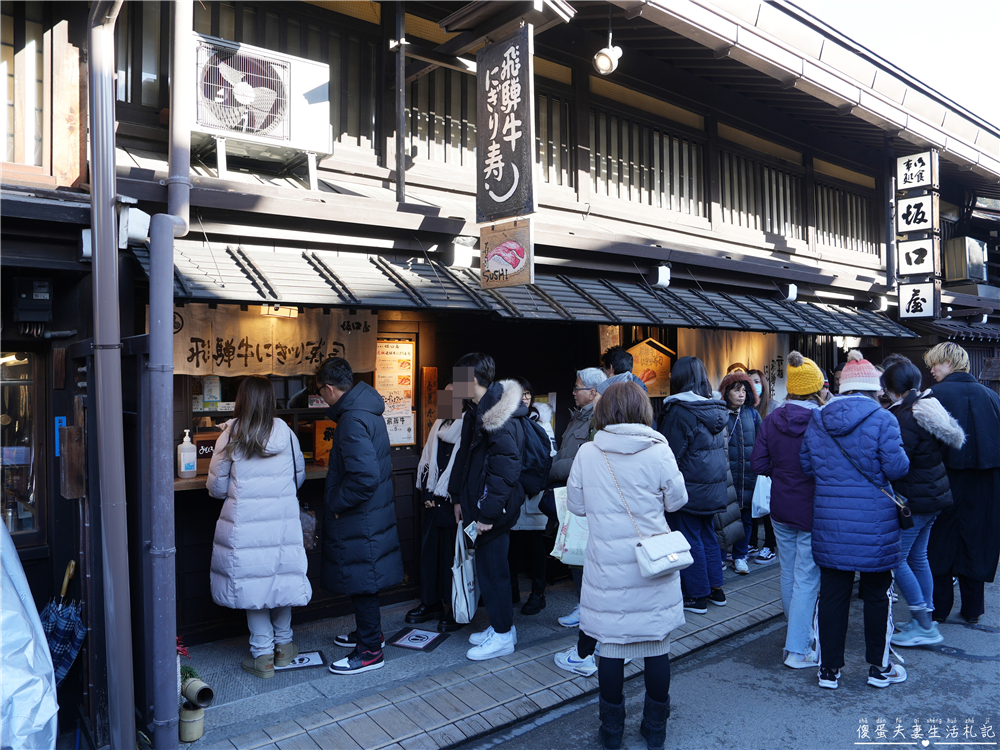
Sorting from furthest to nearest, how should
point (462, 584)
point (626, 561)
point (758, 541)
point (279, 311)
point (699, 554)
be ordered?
1. point (758, 541)
2. point (699, 554)
3. point (279, 311)
4. point (462, 584)
5. point (626, 561)

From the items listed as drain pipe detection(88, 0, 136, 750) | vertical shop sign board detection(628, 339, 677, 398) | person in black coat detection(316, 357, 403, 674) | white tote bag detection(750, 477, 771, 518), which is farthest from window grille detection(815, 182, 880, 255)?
drain pipe detection(88, 0, 136, 750)

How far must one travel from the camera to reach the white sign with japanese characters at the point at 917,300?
11.7 meters

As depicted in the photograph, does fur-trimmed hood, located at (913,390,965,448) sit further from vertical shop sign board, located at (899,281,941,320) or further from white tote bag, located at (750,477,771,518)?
vertical shop sign board, located at (899,281,941,320)

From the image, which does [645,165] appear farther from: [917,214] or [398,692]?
[398,692]

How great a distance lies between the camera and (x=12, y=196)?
4250 mm

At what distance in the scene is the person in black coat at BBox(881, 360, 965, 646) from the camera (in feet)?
17.9

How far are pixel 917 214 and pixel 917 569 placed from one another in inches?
327

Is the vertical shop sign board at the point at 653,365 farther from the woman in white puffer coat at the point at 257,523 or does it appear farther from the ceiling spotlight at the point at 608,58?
the woman in white puffer coat at the point at 257,523

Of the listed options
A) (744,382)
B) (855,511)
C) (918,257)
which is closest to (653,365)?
(744,382)

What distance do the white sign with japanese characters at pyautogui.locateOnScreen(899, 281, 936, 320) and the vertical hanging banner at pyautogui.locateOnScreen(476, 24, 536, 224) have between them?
31.0 feet

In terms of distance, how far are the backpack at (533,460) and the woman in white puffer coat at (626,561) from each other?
1.67m

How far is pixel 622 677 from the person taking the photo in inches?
160

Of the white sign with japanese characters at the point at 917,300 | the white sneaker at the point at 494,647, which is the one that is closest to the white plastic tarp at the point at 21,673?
the white sneaker at the point at 494,647

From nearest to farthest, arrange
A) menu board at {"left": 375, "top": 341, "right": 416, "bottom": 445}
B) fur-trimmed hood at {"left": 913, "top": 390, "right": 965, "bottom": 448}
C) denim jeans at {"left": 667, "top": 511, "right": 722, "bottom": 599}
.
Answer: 1. fur-trimmed hood at {"left": 913, "top": 390, "right": 965, "bottom": 448}
2. denim jeans at {"left": 667, "top": 511, "right": 722, "bottom": 599}
3. menu board at {"left": 375, "top": 341, "right": 416, "bottom": 445}
